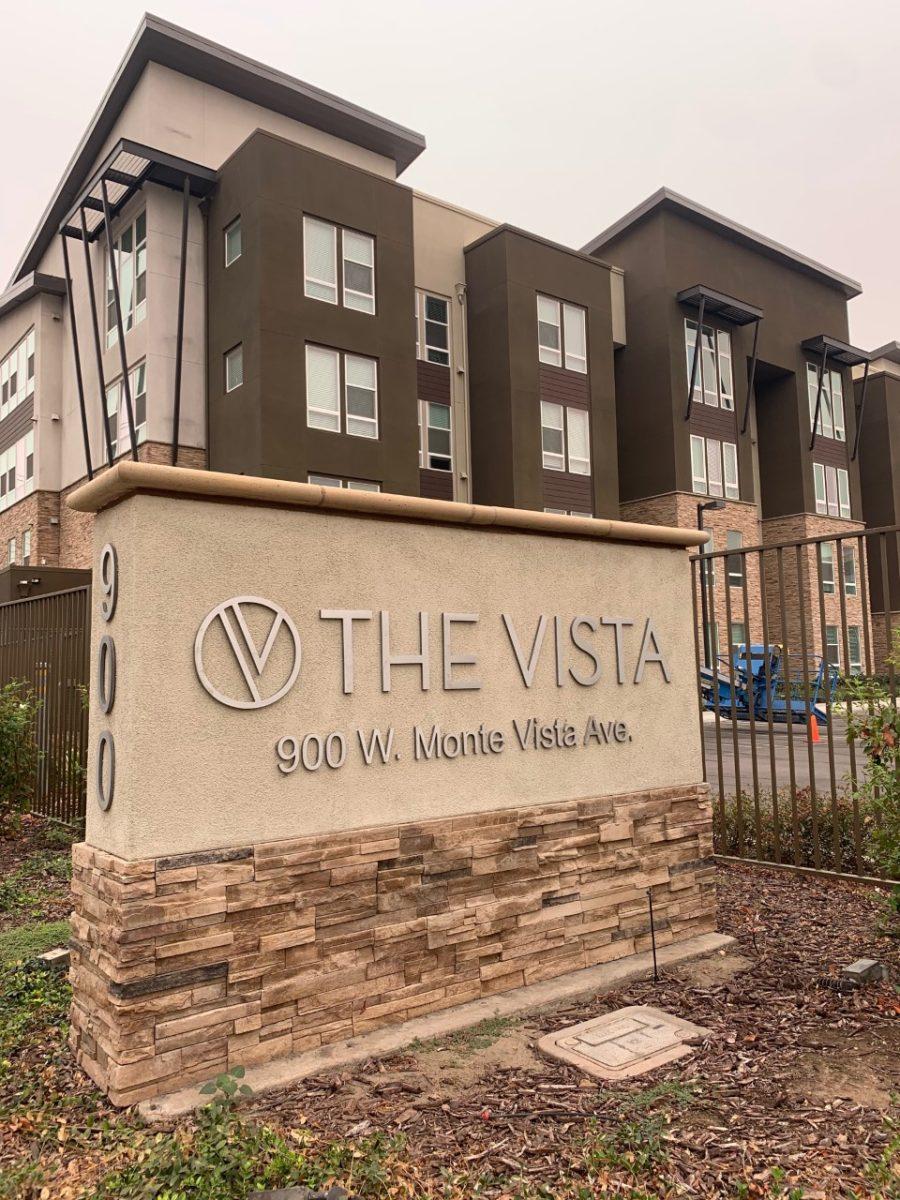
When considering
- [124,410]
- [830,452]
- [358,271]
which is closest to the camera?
[358,271]

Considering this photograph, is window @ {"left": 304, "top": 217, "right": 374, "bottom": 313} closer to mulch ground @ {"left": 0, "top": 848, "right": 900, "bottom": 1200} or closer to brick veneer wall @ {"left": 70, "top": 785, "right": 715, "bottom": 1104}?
brick veneer wall @ {"left": 70, "top": 785, "right": 715, "bottom": 1104}

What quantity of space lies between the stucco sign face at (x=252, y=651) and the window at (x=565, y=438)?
23.5m

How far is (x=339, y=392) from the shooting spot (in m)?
21.6

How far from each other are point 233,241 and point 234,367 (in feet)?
10.0

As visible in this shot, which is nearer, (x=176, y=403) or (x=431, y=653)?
(x=431, y=653)

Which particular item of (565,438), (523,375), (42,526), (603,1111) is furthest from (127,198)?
(603,1111)

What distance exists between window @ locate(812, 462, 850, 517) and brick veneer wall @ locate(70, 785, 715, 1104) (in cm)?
3326

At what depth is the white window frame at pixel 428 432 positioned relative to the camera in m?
26.3

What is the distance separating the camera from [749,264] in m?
33.1

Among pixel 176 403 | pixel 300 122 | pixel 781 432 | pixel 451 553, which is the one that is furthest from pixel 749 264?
pixel 451 553

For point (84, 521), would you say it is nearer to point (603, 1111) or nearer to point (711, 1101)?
point (603, 1111)

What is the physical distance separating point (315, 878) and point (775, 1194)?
216 centimetres

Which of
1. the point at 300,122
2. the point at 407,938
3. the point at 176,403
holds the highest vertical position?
the point at 300,122

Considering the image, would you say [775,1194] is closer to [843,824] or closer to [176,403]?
[843,824]
